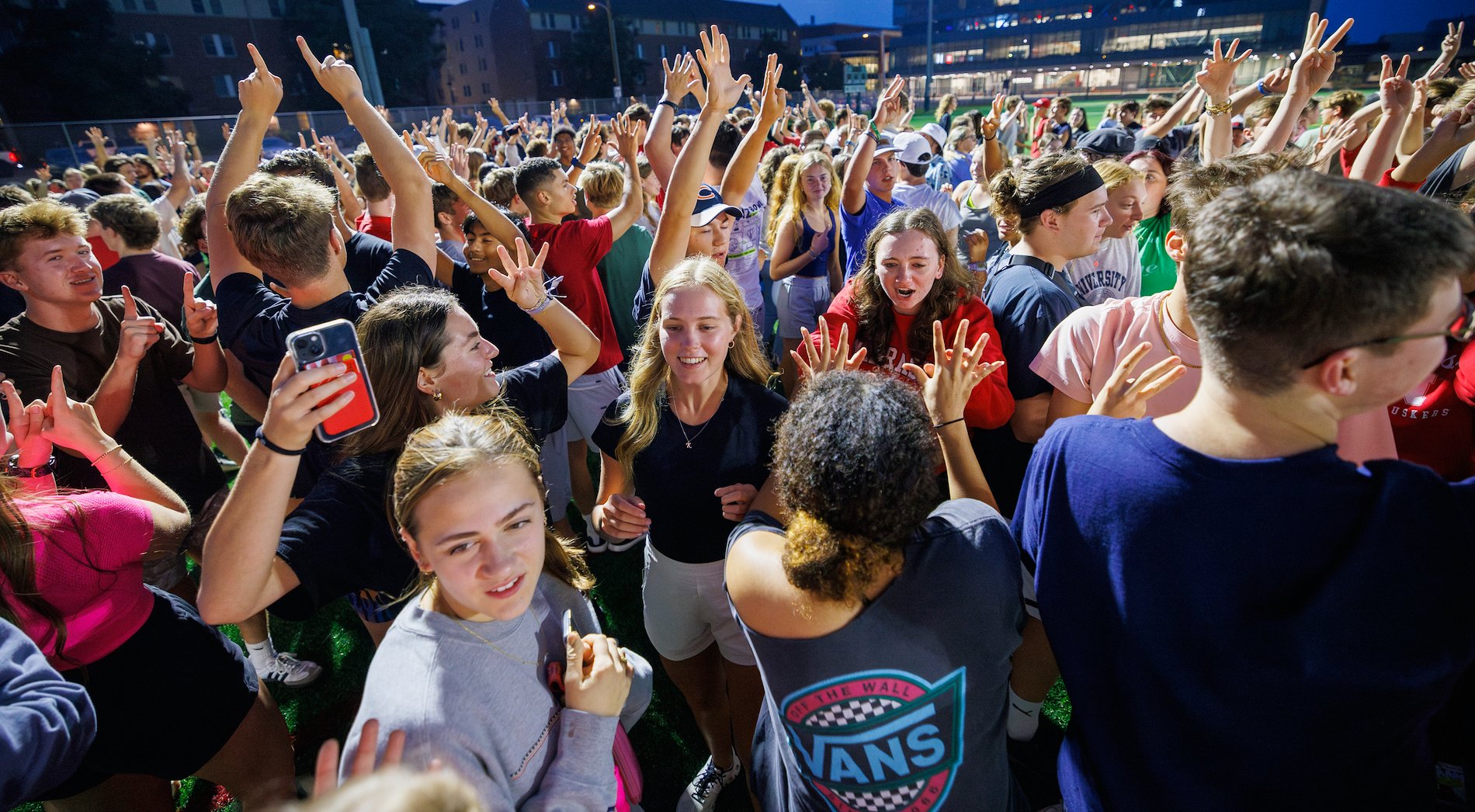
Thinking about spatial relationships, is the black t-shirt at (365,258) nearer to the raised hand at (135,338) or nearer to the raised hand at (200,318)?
the raised hand at (200,318)

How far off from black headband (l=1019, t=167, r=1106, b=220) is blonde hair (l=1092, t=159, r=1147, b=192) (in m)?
0.45

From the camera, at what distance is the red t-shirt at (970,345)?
8.39 feet

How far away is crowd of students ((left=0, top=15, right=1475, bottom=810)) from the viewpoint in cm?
109

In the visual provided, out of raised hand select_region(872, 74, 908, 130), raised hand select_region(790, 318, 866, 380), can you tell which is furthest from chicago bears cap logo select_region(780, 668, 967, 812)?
raised hand select_region(872, 74, 908, 130)

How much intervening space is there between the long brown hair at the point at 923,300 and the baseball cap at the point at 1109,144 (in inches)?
127

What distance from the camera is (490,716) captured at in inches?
54.1

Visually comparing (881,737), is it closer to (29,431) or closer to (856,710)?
(856,710)

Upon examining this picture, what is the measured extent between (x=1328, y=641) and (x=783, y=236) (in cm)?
426

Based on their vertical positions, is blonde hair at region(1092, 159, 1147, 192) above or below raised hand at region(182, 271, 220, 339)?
above

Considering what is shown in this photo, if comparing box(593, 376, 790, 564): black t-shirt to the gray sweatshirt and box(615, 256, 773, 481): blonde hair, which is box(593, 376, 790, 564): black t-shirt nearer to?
box(615, 256, 773, 481): blonde hair

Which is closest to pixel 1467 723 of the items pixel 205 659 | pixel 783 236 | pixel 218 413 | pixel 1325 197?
pixel 1325 197

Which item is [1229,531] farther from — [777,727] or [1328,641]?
[777,727]

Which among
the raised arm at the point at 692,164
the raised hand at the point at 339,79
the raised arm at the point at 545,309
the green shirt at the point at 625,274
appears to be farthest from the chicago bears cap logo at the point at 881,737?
the green shirt at the point at 625,274

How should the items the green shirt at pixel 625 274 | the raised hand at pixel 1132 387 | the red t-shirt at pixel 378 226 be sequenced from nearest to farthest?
the raised hand at pixel 1132 387, the green shirt at pixel 625 274, the red t-shirt at pixel 378 226
